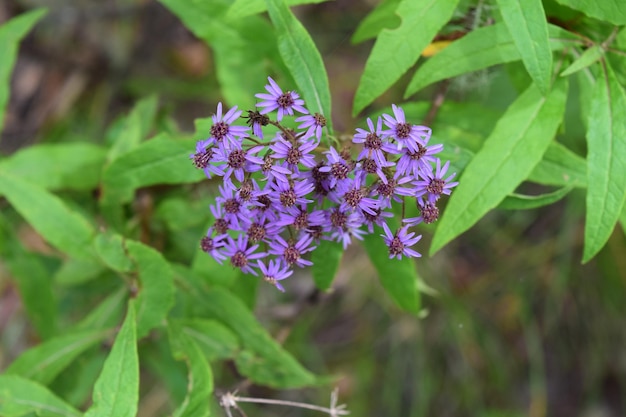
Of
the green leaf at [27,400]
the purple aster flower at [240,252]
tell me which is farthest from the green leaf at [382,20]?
the green leaf at [27,400]

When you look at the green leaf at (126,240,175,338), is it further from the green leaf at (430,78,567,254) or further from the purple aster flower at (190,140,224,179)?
the green leaf at (430,78,567,254)

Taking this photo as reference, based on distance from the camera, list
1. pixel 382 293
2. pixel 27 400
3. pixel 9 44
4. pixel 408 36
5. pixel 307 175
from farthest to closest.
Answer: pixel 382 293
pixel 9 44
pixel 27 400
pixel 408 36
pixel 307 175

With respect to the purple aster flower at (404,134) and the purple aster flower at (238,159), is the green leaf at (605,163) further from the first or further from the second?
the purple aster flower at (238,159)

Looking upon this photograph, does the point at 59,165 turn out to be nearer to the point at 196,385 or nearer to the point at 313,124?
the point at 196,385

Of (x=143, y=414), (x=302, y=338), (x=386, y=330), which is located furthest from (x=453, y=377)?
(x=143, y=414)

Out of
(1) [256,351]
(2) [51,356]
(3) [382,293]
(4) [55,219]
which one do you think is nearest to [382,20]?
(1) [256,351]

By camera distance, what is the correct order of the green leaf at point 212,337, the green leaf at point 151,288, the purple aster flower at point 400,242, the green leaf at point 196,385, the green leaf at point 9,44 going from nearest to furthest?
the purple aster flower at point 400,242
the green leaf at point 196,385
the green leaf at point 151,288
the green leaf at point 212,337
the green leaf at point 9,44

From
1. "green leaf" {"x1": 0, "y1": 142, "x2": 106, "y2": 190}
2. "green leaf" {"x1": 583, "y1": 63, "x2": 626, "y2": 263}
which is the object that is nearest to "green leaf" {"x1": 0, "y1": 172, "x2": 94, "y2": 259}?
"green leaf" {"x1": 0, "y1": 142, "x2": 106, "y2": 190}
